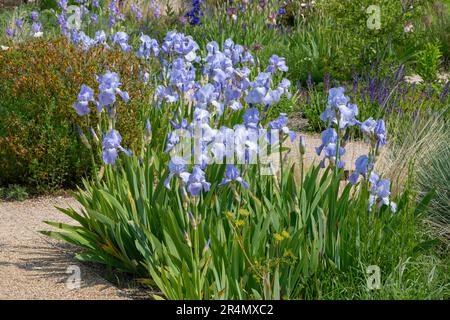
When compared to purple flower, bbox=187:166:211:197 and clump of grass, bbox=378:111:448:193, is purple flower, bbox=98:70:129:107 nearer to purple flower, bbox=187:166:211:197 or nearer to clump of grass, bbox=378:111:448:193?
purple flower, bbox=187:166:211:197

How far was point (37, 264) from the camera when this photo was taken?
14.0ft

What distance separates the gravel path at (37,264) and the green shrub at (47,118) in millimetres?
369

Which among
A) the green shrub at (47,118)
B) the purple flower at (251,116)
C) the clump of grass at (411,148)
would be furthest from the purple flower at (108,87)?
the clump of grass at (411,148)

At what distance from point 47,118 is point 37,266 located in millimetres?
1661

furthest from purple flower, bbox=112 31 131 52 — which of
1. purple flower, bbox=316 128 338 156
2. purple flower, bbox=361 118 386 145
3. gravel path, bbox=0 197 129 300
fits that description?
purple flower, bbox=361 118 386 145

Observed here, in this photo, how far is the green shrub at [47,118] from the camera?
5.66 m

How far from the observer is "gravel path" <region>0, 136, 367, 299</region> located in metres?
3.86

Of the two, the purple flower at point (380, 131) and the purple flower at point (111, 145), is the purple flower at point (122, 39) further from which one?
the purple flower at point (380, 131)

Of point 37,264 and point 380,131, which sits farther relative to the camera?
point 37,264

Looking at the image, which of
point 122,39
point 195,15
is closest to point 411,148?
point 122,39

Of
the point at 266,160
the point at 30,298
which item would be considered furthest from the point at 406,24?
the point at 30,298

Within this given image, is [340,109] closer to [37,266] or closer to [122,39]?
[37,266]

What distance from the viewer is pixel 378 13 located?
326 inches

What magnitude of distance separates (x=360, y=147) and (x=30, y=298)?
346cm
